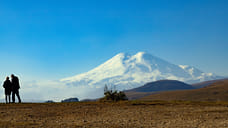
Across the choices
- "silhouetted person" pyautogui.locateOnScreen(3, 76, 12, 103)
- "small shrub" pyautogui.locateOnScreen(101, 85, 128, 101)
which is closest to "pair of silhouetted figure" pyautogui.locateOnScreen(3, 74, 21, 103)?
"silhouetted person" pyautogui.locateOnScreen(3, 76, 12, 103)

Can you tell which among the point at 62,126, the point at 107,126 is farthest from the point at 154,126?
the point at 62,126

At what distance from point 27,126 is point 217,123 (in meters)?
7.56

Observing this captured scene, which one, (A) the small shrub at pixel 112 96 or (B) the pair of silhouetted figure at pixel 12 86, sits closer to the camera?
(B) the pair of silhouetted figure at pixel 12 86

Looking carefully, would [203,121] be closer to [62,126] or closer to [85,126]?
[85,126]

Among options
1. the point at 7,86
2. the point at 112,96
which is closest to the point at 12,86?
the point at 7,86

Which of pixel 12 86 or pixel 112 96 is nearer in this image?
pixel 12 86

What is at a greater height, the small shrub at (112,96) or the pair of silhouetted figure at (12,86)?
the pair of silhouetted figure at (12,86)

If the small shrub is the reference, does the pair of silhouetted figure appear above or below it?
above

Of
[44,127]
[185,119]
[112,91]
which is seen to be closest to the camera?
[44,127]

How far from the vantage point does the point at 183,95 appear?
171 m

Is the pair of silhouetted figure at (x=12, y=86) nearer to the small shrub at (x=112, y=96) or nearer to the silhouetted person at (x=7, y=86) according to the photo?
the silhouetted person at (x=7, y=86)

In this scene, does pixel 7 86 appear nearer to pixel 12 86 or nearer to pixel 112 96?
pixel 12 86

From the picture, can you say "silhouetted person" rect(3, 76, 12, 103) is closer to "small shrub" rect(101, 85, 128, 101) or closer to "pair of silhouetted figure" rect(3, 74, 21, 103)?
"pair of silhouetted figure" rect(3, 74, 21, 103)

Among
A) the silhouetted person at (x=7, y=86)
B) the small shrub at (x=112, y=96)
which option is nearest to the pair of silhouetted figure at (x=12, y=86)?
the silhouetted person at (x=7, y=86)
